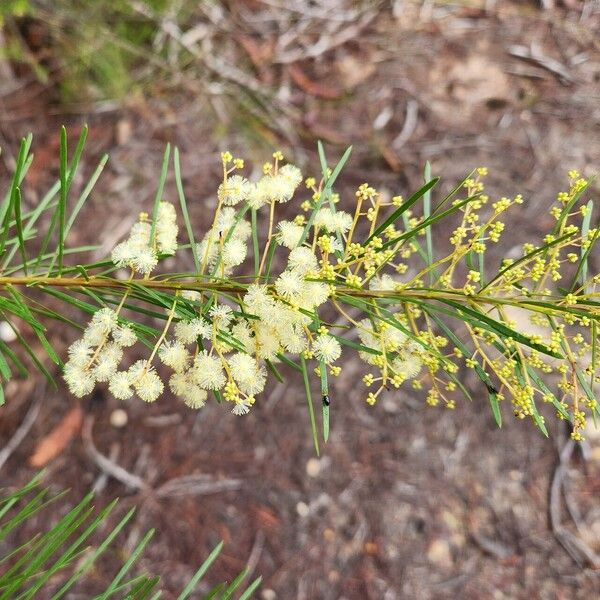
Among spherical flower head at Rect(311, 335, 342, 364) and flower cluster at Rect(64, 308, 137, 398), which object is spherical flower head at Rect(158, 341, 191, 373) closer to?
flower cluster at Rect(64, 308, 137, 398)

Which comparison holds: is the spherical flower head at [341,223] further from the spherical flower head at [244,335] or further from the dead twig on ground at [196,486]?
the dead twig on ground at [196,486]

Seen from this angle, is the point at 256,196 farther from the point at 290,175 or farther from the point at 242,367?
the point at 242,367

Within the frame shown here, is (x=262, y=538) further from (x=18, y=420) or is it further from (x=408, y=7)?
(x=408, y=7)

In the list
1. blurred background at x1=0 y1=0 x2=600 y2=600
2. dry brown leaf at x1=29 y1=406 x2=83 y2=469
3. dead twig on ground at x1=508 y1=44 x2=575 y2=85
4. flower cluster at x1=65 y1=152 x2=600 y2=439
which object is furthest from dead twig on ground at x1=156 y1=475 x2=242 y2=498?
dead twig on ground at x1=508 y1=44 x2=575 y2=85

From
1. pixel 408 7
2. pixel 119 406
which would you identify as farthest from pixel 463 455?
pixel 408 7

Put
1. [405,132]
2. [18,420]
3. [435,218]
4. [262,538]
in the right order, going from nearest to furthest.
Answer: [435,218]
[262,538]
[18,420]
[405,132]
